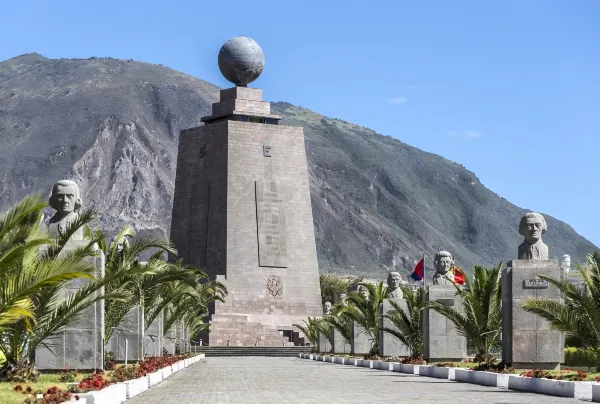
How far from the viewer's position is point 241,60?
68.2m

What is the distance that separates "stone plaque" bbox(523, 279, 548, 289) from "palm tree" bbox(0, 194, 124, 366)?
8976 mm

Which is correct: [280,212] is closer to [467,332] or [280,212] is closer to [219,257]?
[219,257]

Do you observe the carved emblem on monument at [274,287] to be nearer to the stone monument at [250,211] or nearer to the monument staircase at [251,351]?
the stone monument at [250,211]

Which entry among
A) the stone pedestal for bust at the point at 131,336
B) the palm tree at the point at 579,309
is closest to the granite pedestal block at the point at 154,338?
the stone pedestal for bust at the point at 131,336

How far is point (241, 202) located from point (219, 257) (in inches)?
130

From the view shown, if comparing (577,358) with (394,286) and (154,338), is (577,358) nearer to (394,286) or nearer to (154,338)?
(394,286)

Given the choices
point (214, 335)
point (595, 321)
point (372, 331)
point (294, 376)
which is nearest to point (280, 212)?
point (214, 335)

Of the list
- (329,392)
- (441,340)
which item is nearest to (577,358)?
(441,340)

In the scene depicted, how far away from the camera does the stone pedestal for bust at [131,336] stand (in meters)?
29.4

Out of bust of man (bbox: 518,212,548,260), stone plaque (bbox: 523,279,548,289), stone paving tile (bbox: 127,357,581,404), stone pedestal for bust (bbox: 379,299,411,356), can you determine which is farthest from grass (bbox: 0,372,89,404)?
stone pedestal for bust (bbox: 379,299,411,356)

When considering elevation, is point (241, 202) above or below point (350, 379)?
above

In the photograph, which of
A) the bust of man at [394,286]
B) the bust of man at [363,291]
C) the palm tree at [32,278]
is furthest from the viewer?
the bust of man at [363,291]

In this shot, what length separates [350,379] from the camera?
2655 cm

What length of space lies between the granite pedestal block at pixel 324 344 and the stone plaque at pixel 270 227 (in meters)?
11.2
